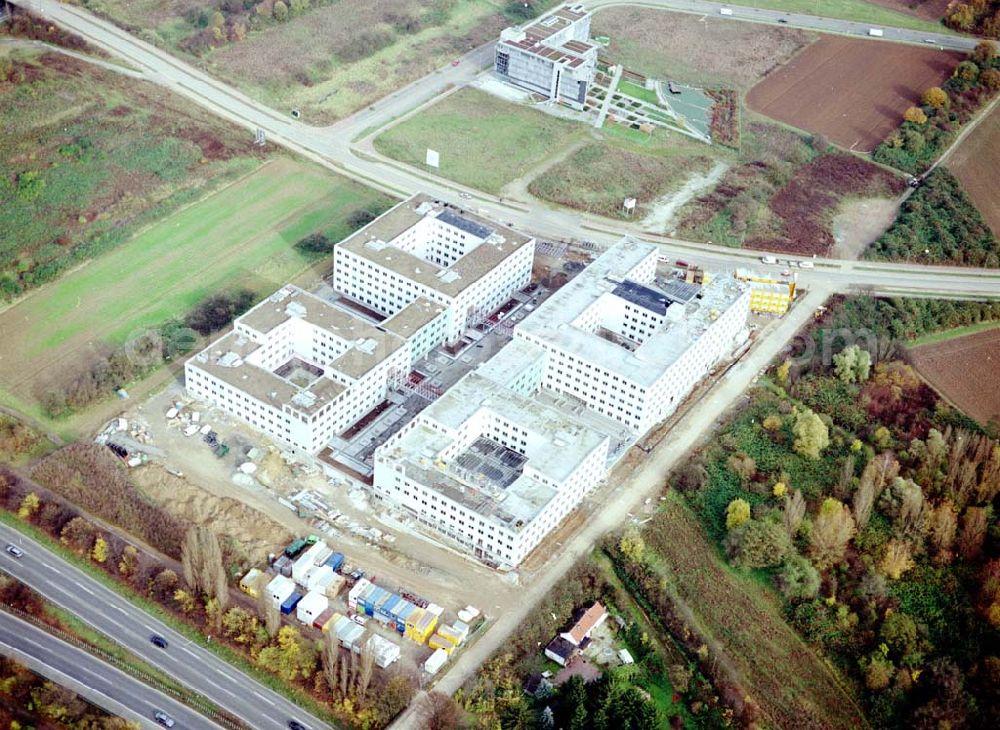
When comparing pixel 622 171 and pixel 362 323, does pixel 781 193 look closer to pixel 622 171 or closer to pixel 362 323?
pixel 622 171

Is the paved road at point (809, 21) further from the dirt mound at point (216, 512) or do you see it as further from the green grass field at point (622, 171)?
the dirt mound at point (216, 512)

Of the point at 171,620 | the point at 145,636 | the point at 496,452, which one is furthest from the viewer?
the point at 496,452

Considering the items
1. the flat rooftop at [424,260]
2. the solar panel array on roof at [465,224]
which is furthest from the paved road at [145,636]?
the solar panel array on roof at [465,224]

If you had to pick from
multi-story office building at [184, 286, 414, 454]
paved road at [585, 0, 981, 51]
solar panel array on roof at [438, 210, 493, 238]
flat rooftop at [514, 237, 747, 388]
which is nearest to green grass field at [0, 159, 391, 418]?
multi-story office building at [184, 286, 414, 454]

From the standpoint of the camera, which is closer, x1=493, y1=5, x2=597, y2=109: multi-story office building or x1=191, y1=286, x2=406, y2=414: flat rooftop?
x1=191, y1=286, x2=406, y2=414: flat rooftop

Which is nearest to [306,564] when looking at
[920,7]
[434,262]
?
[434,262]

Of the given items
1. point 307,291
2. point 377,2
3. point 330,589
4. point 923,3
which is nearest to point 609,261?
point 307,291

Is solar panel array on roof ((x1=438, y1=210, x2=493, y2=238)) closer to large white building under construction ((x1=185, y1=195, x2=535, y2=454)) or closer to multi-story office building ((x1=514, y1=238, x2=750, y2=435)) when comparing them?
large white building under construction ((x1=185, y1=195, x2=535, y2=454))
